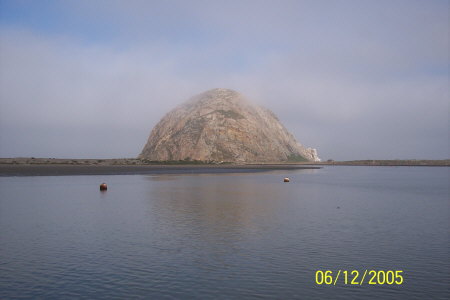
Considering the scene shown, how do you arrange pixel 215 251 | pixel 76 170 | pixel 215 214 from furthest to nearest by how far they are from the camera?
pixel 76 170 < pixel 215 214 < pixel 215 251

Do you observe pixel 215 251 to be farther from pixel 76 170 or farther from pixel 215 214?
pixel 76 170

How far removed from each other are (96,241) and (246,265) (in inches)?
394

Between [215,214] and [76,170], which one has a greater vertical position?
[76,170]

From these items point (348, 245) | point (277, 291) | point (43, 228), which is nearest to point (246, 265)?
point (277, 291)

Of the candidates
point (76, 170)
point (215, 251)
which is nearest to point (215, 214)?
point (215, 251)

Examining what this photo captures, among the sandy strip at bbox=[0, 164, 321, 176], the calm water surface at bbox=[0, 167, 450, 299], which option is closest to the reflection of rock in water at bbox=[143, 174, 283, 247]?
the calm water surface at bbox=[0, 167, 450, 299]

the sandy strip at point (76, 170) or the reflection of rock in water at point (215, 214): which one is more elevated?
the sandy strip at point (76, 170)

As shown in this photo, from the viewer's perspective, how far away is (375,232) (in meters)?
27.3

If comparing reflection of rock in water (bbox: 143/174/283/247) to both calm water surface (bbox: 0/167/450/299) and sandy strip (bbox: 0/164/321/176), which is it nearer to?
calm water surface (bbox: 0/167/450/299)

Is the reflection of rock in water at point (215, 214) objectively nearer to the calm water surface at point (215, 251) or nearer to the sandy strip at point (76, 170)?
the calm water surface at point (215, 251)

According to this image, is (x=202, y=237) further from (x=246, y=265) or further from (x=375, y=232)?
(x=375, y=232)

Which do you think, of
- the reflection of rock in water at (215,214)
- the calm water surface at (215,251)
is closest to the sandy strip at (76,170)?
the reflection of rock in water at (215,214)

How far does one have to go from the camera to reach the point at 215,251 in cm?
2188

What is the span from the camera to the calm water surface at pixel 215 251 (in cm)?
1573
